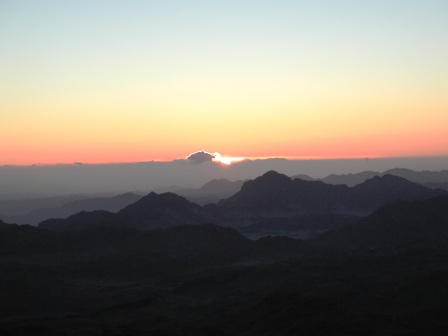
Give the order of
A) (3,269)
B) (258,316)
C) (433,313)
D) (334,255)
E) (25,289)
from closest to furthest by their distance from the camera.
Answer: (433,313) < (258,316) < (25,289) < (3,269) < (334,255)

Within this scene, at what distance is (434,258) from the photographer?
17812 centimetres

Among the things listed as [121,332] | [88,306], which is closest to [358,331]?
[121,332]

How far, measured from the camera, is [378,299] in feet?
415

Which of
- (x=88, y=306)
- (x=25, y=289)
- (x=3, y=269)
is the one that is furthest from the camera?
(x=3, y=269)

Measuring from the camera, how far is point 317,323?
333 ft

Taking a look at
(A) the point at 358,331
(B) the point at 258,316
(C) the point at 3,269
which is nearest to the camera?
Result: (A) the point at 358,331

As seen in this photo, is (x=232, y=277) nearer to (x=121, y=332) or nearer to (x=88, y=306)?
(x=88, y=306)

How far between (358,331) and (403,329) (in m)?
7.24

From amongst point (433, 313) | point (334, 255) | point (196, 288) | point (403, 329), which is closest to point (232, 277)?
point (196, 288)

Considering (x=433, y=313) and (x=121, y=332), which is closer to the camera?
(x=121, y=332)

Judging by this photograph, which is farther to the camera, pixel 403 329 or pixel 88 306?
pixel 88 306

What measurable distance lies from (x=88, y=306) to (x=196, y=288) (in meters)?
29.4

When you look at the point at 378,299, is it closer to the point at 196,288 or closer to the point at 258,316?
the point at 258,316

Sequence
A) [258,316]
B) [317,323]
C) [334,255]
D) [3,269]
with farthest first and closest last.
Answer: [334,255]
[3,269]
[258,316]
[317,323]
